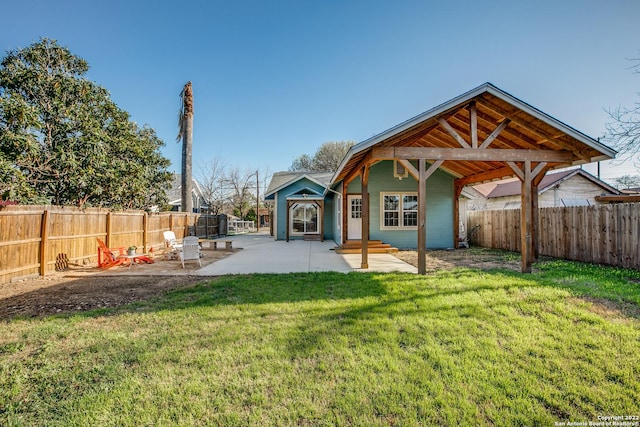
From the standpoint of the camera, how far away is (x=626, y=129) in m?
7.07

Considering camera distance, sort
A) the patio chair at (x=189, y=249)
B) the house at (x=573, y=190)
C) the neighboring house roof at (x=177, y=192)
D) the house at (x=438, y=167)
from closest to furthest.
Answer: the house at (x=438, y=167), the patio chair at (x=189, y=249), the house at (x=573, y=190), the neighboring house roof at (x=177, y=192)

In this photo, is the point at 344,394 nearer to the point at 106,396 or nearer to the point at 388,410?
the point at 388,410

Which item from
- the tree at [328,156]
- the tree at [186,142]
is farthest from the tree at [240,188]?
the tree at [186,142]

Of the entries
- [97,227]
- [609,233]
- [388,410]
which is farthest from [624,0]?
[97,227]

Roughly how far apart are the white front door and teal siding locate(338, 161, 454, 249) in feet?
1.81

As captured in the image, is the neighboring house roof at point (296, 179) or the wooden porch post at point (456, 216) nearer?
the wooden porch post at point (456, 216)

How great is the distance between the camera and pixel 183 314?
422 centimetres

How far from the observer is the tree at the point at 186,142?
1655 centimetres

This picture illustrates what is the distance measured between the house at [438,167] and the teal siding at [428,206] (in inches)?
1.7

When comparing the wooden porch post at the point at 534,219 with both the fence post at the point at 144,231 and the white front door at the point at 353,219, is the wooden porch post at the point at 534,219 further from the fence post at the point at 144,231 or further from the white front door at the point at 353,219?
the fence post at the point at 144,231

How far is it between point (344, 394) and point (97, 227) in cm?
994

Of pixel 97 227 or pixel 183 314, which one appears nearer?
pixel 183 314

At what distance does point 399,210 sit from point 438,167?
4.26m

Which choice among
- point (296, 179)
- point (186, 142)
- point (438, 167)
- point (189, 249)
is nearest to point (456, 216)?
point (438, 167)
